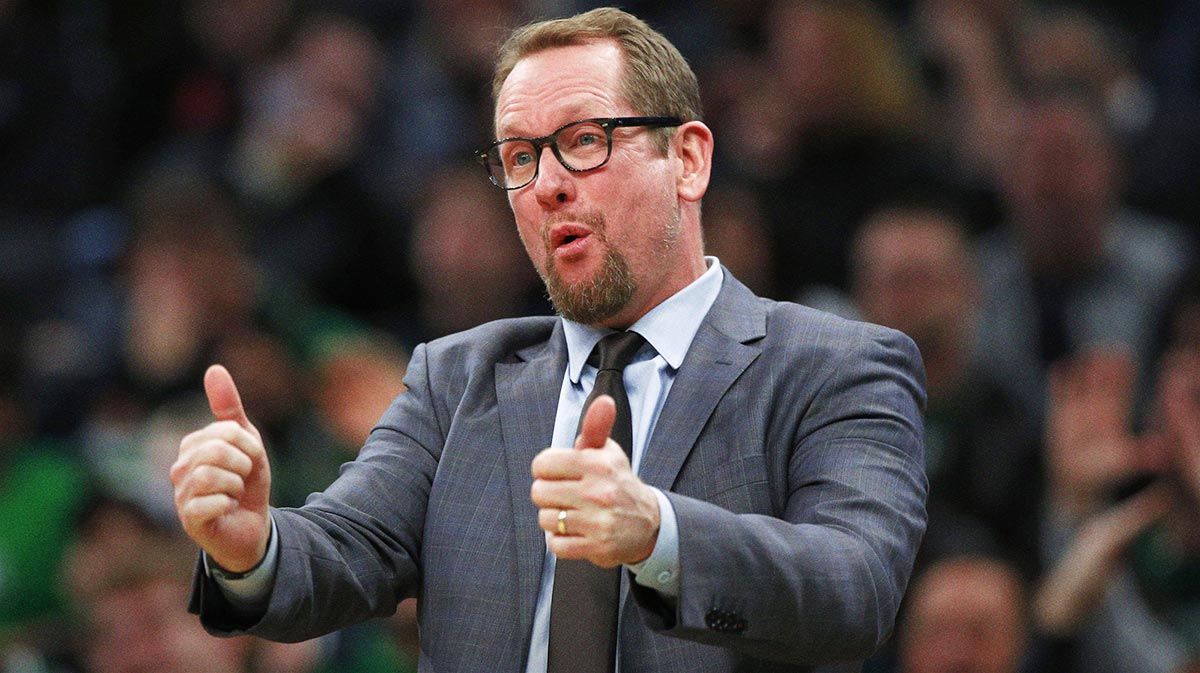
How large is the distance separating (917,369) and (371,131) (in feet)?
12.0

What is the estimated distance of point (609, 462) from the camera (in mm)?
1693

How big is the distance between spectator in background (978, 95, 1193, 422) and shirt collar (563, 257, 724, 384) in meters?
2.40

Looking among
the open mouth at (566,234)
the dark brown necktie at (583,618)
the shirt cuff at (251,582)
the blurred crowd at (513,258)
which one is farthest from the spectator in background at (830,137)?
the shirt cuff at (251,582)

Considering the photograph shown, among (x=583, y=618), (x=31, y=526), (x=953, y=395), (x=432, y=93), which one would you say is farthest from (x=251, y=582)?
(x=432, y=93)

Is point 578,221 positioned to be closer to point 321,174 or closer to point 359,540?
point 359,540

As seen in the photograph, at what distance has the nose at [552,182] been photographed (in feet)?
7.29

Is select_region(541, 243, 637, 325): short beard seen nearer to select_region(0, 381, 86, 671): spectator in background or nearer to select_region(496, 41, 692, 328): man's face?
select_region(496, 41, 692, 328): man's face

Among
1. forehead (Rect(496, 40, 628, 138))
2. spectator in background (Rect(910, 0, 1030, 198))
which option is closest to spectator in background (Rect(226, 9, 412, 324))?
spectator in background (Rect(910, 0, 1030, 198))

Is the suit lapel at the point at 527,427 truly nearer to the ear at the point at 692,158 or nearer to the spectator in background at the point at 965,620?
the ear at the point at 692,158

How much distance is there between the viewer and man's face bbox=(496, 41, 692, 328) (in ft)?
7.34

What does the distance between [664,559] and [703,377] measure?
0.47 meters

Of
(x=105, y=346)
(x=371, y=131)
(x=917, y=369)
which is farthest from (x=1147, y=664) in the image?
(x=105, y=346)

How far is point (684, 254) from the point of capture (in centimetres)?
238

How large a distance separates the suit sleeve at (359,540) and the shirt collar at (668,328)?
0.80ft
